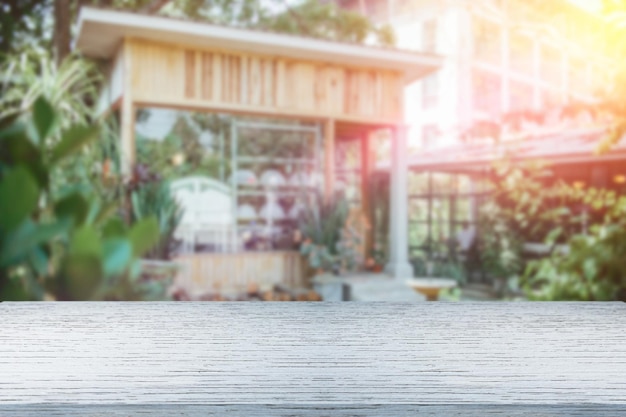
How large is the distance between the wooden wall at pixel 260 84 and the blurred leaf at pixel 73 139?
255cm

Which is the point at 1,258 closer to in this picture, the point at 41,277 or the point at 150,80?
the point at 41,277

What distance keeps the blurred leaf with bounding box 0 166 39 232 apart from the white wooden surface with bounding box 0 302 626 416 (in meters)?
1.94

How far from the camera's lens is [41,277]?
2941mm

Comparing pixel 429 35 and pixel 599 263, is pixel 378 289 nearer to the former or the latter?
pixel 599 263

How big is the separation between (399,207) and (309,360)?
614 cm

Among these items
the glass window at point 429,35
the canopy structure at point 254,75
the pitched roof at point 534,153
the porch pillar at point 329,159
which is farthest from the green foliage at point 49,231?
the glass window at point 429,35

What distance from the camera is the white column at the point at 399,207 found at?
21.0ft

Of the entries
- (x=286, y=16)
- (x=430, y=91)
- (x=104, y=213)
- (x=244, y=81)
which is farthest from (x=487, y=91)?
(x=104, y=213)

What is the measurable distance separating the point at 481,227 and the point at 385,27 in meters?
3.81

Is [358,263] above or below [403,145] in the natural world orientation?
below

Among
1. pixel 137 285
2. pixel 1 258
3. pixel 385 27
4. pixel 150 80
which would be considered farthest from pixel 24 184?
pixel 385 27

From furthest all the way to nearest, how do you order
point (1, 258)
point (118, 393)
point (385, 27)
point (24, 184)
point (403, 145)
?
point (385, 27), point (403, 145), point (1, 258), point (24, 184), point (118, 393)

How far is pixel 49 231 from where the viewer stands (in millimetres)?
2494

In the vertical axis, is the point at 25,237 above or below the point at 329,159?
below
